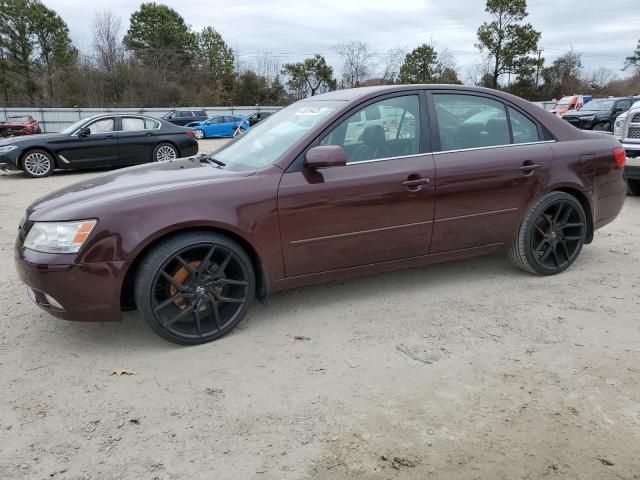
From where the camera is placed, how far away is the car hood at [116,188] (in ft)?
10.00

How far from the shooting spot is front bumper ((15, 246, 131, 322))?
116 inches

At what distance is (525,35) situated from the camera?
46.0 m

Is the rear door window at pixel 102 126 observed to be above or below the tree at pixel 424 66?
below

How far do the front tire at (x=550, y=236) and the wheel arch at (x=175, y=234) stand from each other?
2206 mm

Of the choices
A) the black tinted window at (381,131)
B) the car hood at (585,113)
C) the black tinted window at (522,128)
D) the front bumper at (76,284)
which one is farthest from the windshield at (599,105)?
the front bumper at (76,284)

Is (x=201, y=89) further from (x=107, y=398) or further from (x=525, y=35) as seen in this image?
(x=107, y=398)

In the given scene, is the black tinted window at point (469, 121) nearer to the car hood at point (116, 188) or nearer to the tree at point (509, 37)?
the car hood at point (116, 188)

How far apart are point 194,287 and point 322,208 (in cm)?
100

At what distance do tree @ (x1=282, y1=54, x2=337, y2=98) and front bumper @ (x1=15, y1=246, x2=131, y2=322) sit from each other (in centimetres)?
4714

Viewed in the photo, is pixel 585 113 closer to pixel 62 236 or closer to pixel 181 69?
pixel 62 236

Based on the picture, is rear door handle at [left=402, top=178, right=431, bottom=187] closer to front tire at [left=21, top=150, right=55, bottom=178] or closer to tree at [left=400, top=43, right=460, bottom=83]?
front tire at [left=21, top=150, right=55, bottom=178]

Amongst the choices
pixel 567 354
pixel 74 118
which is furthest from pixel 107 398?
pixel 74 118

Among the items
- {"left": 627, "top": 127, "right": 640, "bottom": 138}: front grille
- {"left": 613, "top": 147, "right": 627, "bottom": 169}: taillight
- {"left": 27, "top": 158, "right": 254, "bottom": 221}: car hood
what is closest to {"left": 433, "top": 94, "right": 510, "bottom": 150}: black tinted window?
{"left": 613, "top": 147, "right": 627, "bottom": 169}: taillight

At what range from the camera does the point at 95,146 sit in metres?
11.2
